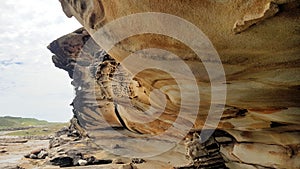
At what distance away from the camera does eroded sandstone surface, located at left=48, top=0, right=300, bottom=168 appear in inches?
153

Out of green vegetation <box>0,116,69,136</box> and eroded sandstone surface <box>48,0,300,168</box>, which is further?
green vegetation <box>0,116,69,136</box>

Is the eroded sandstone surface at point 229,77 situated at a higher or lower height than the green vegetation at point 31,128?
lower

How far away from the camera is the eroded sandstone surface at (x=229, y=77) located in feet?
12.7

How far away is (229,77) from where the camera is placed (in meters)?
5.21

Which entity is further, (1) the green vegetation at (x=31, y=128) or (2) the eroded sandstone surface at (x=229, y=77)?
(1) the green vegetation at (x=31, y=128)

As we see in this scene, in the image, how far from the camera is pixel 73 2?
5594mm

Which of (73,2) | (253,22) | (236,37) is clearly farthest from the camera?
(73,2)

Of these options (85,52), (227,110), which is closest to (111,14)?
(227,110)

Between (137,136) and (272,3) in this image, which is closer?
(272,3)

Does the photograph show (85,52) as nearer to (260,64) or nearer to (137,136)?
(137,136)

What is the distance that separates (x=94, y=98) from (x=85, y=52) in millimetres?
2880

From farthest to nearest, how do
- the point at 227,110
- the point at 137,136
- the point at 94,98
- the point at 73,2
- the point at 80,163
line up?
the point at 94,98 → the point at 80,163 → the point at 137,136 → the point at 227,110 → the point at 73,2

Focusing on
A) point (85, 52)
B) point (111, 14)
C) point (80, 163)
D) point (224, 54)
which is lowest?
point (80, 163)

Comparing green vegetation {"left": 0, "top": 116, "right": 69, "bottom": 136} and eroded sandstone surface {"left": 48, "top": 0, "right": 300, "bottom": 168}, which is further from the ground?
green vegetation {"left": 0, "top": 116, "right": 69, "bottom": 136}
